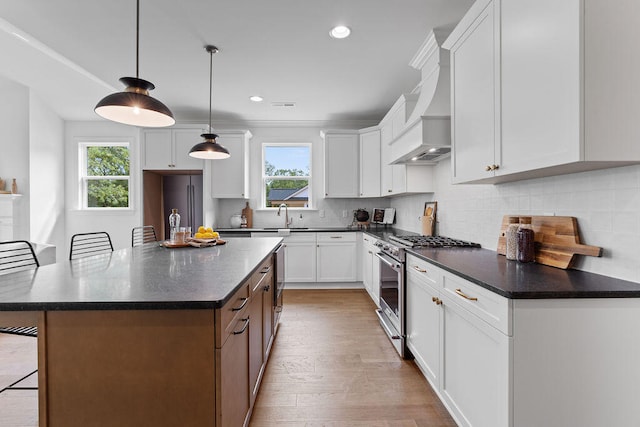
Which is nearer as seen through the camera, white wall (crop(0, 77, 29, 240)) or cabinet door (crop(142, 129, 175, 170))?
white wall (crop(0, 77, 29, 240))

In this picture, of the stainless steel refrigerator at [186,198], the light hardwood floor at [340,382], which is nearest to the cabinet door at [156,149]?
the stainless steel refrigerator at [186,198]

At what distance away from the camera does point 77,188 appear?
4898 mm

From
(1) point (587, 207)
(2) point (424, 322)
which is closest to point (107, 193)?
(2) point (424, 322)

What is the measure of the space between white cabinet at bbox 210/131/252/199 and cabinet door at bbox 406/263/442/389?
316 cm

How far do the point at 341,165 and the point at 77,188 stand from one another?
4313mm

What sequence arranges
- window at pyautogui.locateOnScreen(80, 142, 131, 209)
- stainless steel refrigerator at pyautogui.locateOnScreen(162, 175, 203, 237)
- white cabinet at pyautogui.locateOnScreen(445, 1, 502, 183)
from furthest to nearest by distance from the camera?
1. window at pyautogui.locateOnScreen(80, 142, 131, 209)
2. stainless steel refrigerator at pyautogui.locateOnScreen(162, 175, 203, 237)
3. white cabinet at pyautogui.locateOnScreen(445, 1, 502, 183)

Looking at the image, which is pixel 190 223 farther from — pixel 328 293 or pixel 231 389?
pixel 231 389

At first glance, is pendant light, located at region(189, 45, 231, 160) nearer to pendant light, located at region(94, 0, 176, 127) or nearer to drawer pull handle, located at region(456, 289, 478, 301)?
pendant light, located at region(94, 0, 176, 127)

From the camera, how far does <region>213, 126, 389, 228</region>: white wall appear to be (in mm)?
5078

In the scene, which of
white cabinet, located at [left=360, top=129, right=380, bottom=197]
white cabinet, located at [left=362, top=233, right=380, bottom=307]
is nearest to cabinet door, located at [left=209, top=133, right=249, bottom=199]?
white cabinet, located at [left=360, top=129, right=380, bottom=197]

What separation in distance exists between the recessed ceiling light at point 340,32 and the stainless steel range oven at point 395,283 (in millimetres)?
1831

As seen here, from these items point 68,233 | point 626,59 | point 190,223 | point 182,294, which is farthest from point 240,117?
point 626,59

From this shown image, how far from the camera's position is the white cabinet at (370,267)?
3.52 metres

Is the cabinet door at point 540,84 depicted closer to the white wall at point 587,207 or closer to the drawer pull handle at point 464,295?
the white wall at point 587,207
